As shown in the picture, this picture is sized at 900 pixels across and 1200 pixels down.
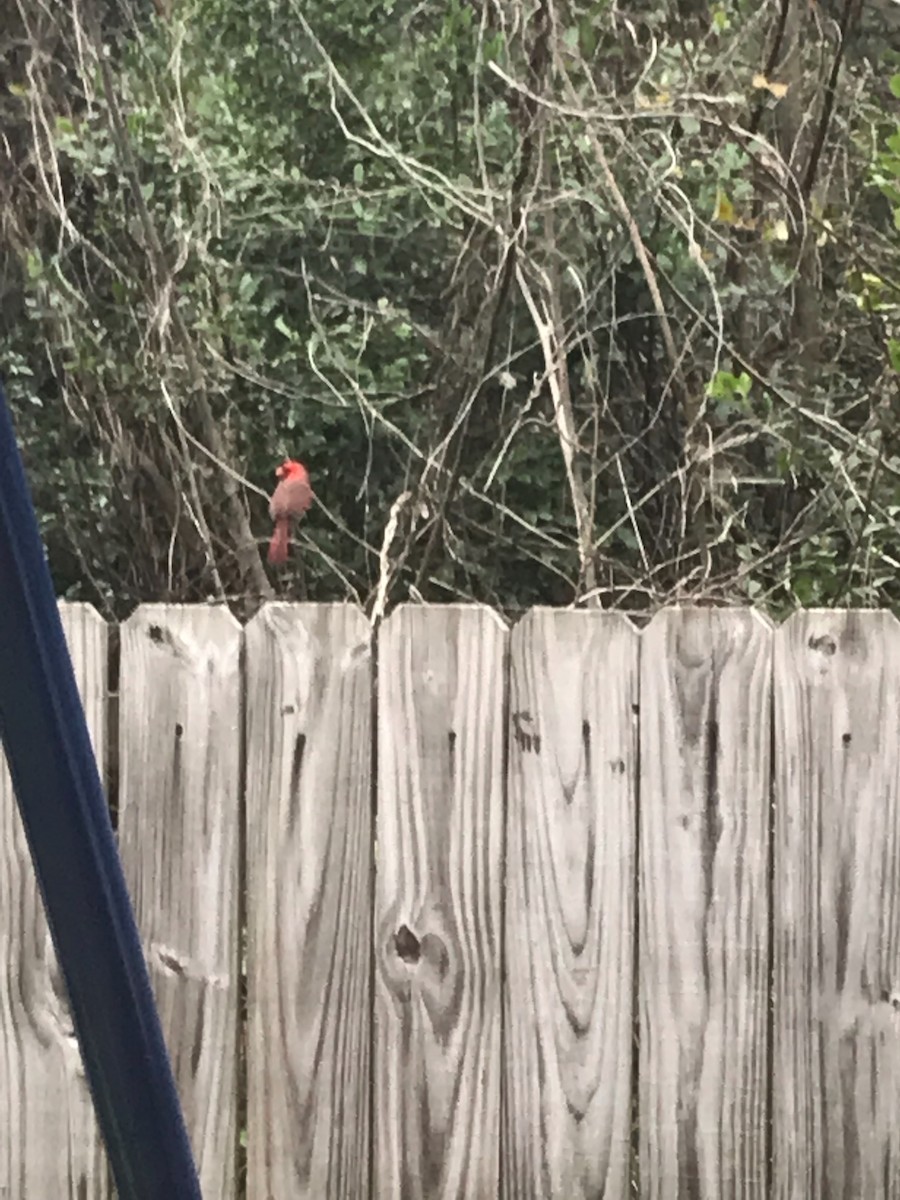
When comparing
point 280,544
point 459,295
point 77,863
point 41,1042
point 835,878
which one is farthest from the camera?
point 459,295

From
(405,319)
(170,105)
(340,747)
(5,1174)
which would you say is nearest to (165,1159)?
(340,747)

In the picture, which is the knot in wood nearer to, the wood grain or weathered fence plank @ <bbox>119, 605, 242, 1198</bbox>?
weathered fence plank @ <bbox>119, 605, 242, 1198</bbox>

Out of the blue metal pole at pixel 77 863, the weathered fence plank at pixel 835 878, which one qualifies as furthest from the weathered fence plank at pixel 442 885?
the blue metal pole at pixel 77 863

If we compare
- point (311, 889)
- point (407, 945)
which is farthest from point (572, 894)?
point (311, 889)

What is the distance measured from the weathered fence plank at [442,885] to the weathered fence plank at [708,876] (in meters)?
0.18

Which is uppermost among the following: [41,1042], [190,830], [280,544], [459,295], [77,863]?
[459,295]

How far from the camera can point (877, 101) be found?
2.60 meters

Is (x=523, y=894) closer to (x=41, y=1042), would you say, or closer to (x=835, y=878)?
(x=835, y=878)

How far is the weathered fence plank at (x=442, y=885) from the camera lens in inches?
54.6

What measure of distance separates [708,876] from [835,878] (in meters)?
0.14

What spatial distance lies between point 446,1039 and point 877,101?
217 centimetres

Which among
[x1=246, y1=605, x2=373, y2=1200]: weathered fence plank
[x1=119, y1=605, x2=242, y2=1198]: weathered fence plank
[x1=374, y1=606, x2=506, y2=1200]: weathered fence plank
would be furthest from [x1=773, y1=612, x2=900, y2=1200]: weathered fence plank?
[x1=119, y1=605, x2=242, y2=1198]: weathered fence plank

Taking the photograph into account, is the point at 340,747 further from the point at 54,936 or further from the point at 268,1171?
the point at 54,936

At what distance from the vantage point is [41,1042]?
1.47 meters
